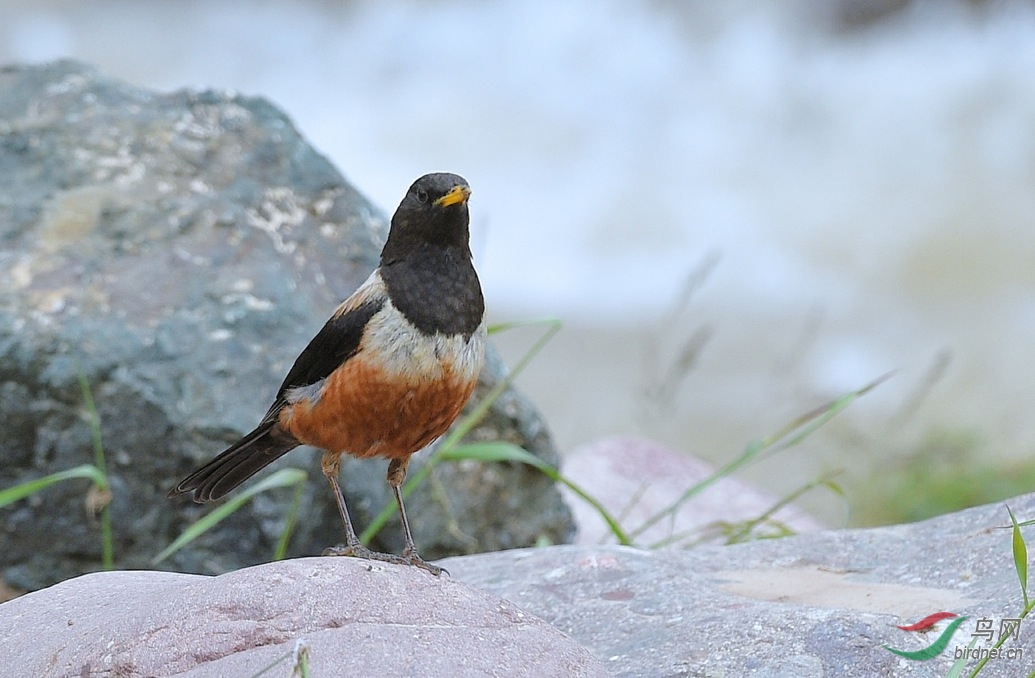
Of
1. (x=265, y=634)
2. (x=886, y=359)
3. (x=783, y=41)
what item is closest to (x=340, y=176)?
(x=265, y=634)

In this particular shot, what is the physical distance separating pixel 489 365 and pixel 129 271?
4.85 ft

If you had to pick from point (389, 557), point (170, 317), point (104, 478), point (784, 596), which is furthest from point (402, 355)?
point (170, 317)

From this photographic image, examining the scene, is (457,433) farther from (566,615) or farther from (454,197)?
(566,615)

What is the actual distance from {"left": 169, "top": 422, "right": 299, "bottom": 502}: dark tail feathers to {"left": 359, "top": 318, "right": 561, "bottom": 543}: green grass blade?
603 mm

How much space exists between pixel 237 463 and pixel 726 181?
349 inches

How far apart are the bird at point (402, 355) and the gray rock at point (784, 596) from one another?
1.34 feet

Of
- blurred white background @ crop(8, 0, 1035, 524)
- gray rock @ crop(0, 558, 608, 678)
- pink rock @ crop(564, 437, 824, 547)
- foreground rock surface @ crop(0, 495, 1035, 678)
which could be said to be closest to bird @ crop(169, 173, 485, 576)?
foreground rock surface @ crop(0, 495, 1035, 678)

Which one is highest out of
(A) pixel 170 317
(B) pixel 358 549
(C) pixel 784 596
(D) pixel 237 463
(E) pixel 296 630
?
(A) pixel 170 317

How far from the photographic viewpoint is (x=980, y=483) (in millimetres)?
8023

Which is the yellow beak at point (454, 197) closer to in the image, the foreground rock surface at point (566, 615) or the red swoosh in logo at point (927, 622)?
the foreground rock surface at point (566, 615)

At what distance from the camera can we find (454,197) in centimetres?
357

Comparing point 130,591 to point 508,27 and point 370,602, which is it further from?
point 508,27

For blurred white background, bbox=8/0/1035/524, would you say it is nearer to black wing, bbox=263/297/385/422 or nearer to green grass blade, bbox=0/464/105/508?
green grass blade, bbox=0/464/105/508

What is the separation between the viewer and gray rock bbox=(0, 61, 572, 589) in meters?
4.51
